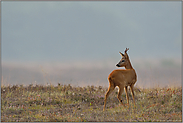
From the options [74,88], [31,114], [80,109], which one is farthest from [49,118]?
[74,88]

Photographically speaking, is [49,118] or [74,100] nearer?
[49,118]

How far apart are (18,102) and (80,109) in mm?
3854

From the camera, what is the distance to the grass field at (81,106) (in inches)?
352

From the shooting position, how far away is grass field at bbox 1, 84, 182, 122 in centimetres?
894

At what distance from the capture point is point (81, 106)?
11.3 metres

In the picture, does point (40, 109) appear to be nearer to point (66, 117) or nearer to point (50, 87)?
point (66, 117)

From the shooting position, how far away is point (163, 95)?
12344mm

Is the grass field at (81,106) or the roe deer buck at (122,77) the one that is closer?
the grass field at (81,106)

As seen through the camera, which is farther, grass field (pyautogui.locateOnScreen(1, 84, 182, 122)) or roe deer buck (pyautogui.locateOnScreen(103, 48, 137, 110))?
roe deer buck (pyautogui.locateOnScreen(103, 48, 137, 110))

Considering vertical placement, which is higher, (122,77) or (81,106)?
(122,77)

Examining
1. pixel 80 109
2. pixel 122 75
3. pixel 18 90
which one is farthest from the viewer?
pixel 18 90

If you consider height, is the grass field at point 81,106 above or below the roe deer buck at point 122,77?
below

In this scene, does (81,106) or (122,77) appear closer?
(122,77)

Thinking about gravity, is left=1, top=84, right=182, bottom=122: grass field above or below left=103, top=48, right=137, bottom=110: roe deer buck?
below
